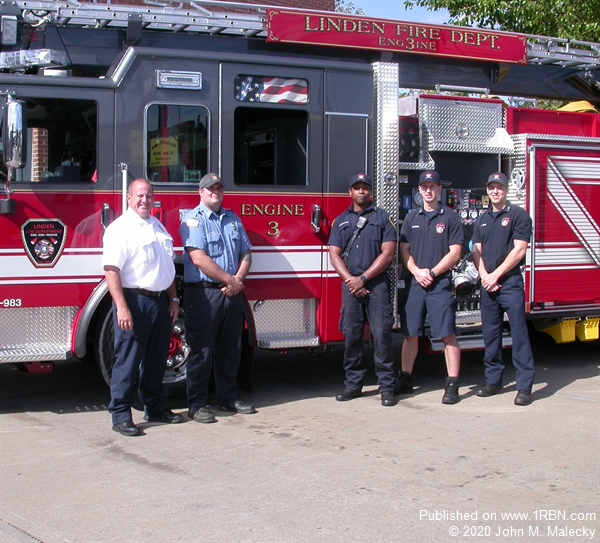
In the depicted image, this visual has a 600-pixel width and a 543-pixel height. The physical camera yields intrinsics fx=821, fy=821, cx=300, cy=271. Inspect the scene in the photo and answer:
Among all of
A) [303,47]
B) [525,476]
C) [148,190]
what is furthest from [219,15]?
[525,476]

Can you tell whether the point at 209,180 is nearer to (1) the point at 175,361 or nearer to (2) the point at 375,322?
(1) the point at 175,361

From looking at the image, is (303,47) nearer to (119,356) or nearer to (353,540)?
(119,356)

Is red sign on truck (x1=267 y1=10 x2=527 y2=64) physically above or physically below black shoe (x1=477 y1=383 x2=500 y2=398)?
above

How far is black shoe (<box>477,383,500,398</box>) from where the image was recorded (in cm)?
750

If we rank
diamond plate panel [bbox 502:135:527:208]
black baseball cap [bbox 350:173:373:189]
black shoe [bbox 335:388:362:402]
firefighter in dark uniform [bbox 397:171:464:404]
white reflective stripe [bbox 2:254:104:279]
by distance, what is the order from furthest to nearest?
diamond plate panel [bbox 502:135:527:208] < black shoe [bbox 335:388:362:402] < firefighter in dark uniform [bbox 397:171:464:404] < black baseball cap [bbox 350:173:373:189] < white reflective stripe [bbox 2:254:104:279]

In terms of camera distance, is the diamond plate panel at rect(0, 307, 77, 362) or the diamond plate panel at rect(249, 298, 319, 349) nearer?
the diamond plate panel at rect(0, 307, 77, 362)

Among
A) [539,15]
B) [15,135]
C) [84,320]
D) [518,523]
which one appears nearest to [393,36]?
[15,135]

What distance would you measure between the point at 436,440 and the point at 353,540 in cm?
200

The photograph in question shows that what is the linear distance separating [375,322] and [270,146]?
5.74ft

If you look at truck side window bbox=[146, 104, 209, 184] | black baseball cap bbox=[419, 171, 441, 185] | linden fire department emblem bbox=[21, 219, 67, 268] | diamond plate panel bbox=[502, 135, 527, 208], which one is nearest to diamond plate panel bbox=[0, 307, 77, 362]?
linden fire department emblem bbox=[21, 219, 67, 268]

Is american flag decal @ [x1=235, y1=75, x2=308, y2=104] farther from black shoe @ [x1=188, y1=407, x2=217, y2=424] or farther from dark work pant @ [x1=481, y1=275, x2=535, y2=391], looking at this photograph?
black shoe @ [x1=188, y1=407, x2=217, y2=424]

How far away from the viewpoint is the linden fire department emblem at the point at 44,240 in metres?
6.21

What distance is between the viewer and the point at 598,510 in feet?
15.3

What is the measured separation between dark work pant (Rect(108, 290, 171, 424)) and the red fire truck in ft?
1.47
